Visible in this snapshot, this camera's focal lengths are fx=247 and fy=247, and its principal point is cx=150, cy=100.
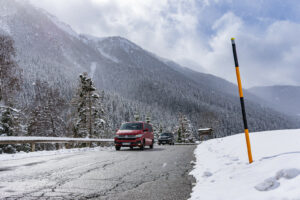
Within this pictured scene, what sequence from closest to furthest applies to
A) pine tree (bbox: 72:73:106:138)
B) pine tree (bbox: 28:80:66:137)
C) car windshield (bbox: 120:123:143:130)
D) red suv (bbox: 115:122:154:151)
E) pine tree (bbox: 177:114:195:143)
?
red suv (bbox: 115:122:154:151)
car windshield (bbox: 120:123:143:130)
pine tree (bbox: 28:80:66:137)
pine tree (bbox: 72:73:106:138)
pine tree (bbox: 177:114:195:143)

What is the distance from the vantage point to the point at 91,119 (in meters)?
33.6

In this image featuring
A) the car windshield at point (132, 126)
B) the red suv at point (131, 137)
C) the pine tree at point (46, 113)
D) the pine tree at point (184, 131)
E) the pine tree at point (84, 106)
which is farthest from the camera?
the pine tree at point (184, 131)

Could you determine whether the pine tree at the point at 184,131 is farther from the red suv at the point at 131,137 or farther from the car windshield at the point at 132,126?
the red suv at the point at 131,137

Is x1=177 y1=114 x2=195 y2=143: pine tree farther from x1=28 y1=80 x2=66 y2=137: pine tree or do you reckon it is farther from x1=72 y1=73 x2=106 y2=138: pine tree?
x1=28 y1=80 x2=66 y2=137: pine tree

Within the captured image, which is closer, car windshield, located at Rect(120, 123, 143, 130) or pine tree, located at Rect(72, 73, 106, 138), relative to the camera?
car windshield, located at Rect(120, 123, 143, 130)

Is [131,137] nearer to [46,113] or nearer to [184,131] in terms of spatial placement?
[46,113]

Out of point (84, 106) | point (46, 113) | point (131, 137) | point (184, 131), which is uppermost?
point (84, 106)

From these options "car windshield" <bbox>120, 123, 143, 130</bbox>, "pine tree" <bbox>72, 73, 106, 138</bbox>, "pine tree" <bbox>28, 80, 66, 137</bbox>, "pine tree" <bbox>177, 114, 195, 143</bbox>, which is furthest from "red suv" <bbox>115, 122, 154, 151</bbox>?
"pine tree" <bbox>177, 114, 195, 143</bbox>

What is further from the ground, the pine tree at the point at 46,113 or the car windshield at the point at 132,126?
the pine tree at the point at 46,113

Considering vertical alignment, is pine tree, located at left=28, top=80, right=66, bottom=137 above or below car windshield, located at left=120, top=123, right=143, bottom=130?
above

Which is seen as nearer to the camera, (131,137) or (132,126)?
(131,137)

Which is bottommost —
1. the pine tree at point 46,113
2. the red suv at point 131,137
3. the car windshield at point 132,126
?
the red suv at point 131,137

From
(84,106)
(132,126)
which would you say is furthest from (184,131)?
(132,126)

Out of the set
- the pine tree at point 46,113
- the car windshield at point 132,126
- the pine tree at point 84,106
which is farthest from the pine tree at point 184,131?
the car windshield at point 132,126
